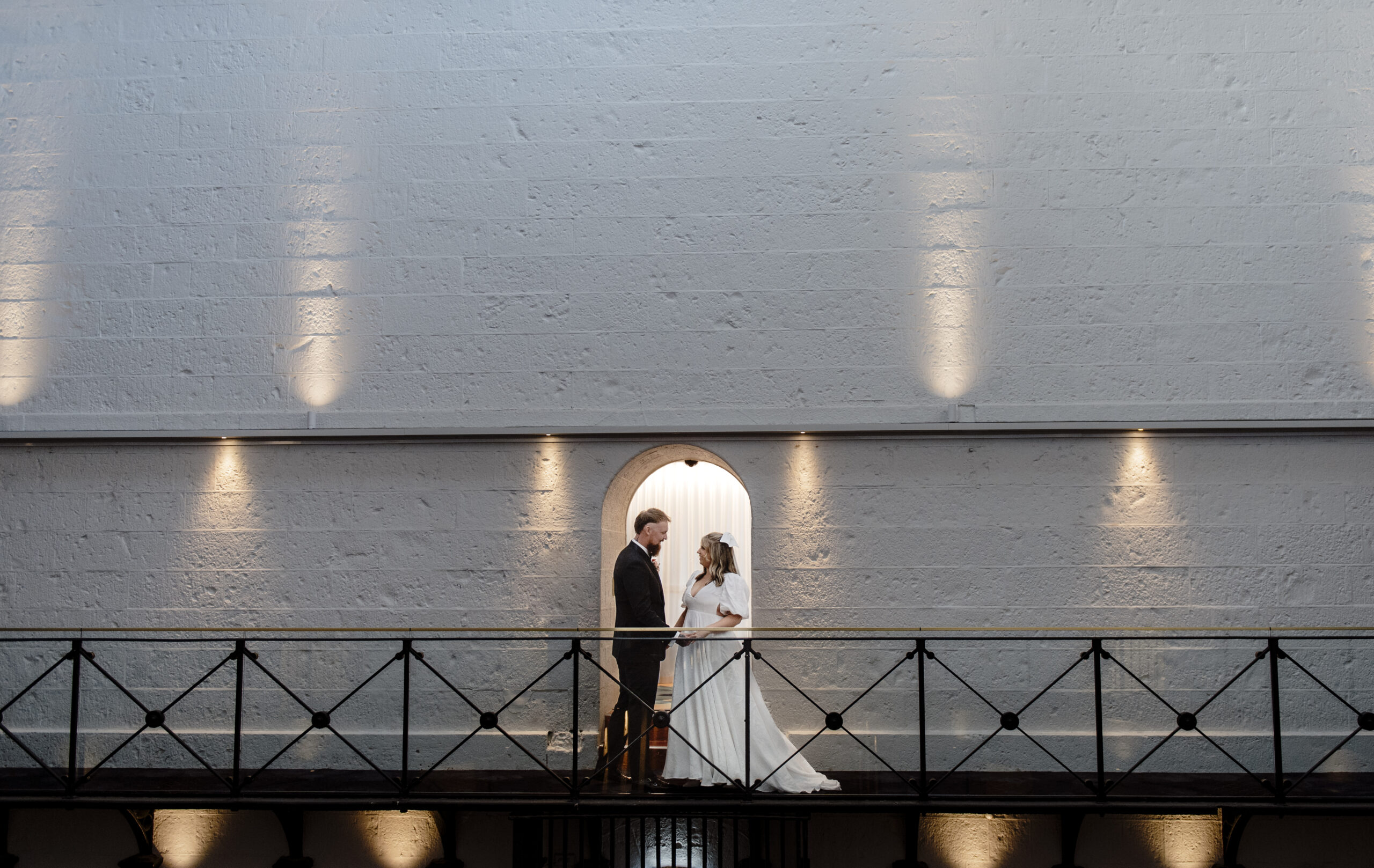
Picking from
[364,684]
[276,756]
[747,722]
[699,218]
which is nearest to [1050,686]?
[747,722]

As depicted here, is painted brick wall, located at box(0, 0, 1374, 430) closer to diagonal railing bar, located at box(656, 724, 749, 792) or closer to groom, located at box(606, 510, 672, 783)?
groom, located at box(606, 510, 672, 783)

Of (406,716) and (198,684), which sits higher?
(198,684)

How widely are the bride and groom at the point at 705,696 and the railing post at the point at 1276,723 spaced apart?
7.65ft

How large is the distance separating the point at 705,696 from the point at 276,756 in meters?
2.42

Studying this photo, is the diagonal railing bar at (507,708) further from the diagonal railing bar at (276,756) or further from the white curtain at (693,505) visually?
the white curtain at (693,505)

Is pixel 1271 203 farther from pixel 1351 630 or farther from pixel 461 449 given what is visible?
pixel 461 449

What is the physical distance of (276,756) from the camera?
18.5 ft

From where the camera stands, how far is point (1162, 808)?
529 cm

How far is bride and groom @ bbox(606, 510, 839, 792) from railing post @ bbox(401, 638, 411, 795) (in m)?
1.10

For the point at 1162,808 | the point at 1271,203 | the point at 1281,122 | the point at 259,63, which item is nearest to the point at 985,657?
the point at 1162,808

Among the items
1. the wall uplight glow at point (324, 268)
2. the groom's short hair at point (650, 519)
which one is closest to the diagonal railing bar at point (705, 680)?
the groom's short hair at point (650, 519)

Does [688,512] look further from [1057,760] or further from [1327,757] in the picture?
[1327,757]

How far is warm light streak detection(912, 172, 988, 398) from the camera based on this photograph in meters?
6.43

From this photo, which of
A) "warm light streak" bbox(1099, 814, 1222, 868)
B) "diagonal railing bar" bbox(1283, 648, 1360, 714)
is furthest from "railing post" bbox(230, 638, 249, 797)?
"diagonal railing bar" bbox(1283, 648, 1360, 714)
